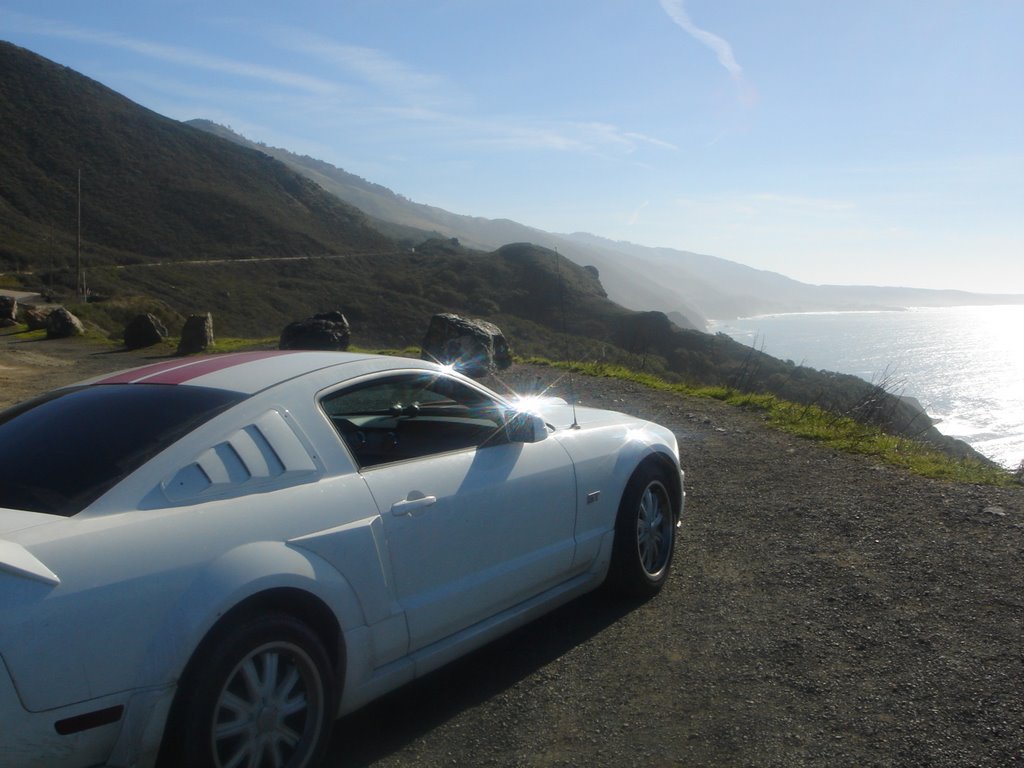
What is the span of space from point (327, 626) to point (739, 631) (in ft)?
7.27

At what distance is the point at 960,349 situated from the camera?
48.3 metres

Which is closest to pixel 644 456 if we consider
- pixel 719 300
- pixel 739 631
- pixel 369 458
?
pixel 739 631

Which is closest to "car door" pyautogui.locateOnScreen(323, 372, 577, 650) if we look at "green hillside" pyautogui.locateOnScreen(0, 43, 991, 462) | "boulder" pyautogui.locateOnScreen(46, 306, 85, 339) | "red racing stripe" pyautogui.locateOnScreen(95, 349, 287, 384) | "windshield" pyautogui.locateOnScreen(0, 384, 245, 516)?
"red racing stripe" pyautogui.locateOnScreen(95, 349, 287, 384)

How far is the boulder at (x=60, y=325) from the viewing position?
2432cm

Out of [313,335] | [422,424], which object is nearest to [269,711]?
[422,424]

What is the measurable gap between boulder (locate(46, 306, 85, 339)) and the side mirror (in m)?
23.5

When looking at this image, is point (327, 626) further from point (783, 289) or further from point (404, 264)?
point (783, 289)

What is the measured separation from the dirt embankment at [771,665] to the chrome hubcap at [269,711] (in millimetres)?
413

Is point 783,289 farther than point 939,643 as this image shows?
Yes

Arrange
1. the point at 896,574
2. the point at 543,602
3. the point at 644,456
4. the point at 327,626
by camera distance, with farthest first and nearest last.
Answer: the point at 896,574, the point at 644,456, the point at 543,602, the point at 327,626

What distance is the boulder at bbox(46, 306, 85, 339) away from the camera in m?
24.3

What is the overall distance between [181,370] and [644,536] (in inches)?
100.0

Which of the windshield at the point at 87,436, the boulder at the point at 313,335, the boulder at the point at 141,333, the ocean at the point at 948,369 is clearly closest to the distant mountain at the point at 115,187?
the boulder at the point at 141,333

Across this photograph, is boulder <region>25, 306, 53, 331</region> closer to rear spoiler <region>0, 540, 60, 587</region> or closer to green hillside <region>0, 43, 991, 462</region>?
green hillside <region>0, 43, 991, 462</region>
